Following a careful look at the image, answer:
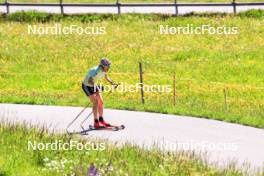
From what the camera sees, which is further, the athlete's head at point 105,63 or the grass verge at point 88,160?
the athlete's head at point 105,63

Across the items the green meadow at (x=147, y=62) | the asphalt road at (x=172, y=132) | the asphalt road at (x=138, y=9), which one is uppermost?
the asphalt road at (x=138, y=9)

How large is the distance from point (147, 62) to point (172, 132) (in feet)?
37.4

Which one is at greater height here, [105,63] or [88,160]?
[105,63]

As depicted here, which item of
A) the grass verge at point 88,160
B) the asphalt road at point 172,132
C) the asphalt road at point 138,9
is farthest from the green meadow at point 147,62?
the grass verge at point 88,160

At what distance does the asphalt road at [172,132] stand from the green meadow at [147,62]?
79 centimetres

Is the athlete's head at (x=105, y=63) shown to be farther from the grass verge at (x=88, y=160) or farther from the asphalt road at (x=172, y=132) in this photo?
the grass verge at (x=88, y=160)

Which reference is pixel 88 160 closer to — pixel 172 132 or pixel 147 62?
pixel 172 132

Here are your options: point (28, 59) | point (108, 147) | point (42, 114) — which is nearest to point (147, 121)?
point (42, 114)

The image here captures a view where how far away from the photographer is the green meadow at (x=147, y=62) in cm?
2197

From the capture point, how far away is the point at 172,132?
1738 cm

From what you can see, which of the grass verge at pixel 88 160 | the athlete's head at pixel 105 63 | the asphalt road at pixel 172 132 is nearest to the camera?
the grass verge at pixel 88 160

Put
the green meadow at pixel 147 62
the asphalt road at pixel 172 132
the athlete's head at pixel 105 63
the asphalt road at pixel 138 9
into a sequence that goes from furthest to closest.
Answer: the asphalt road at pixel 138 9 → the green meadow at pixel 147 62 → the athlete's head at pixel 105 63 → the asphalt road at pixel 172 132

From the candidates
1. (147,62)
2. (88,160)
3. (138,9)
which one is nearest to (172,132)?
(88,160)

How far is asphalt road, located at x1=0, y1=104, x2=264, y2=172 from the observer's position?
50.7ft
